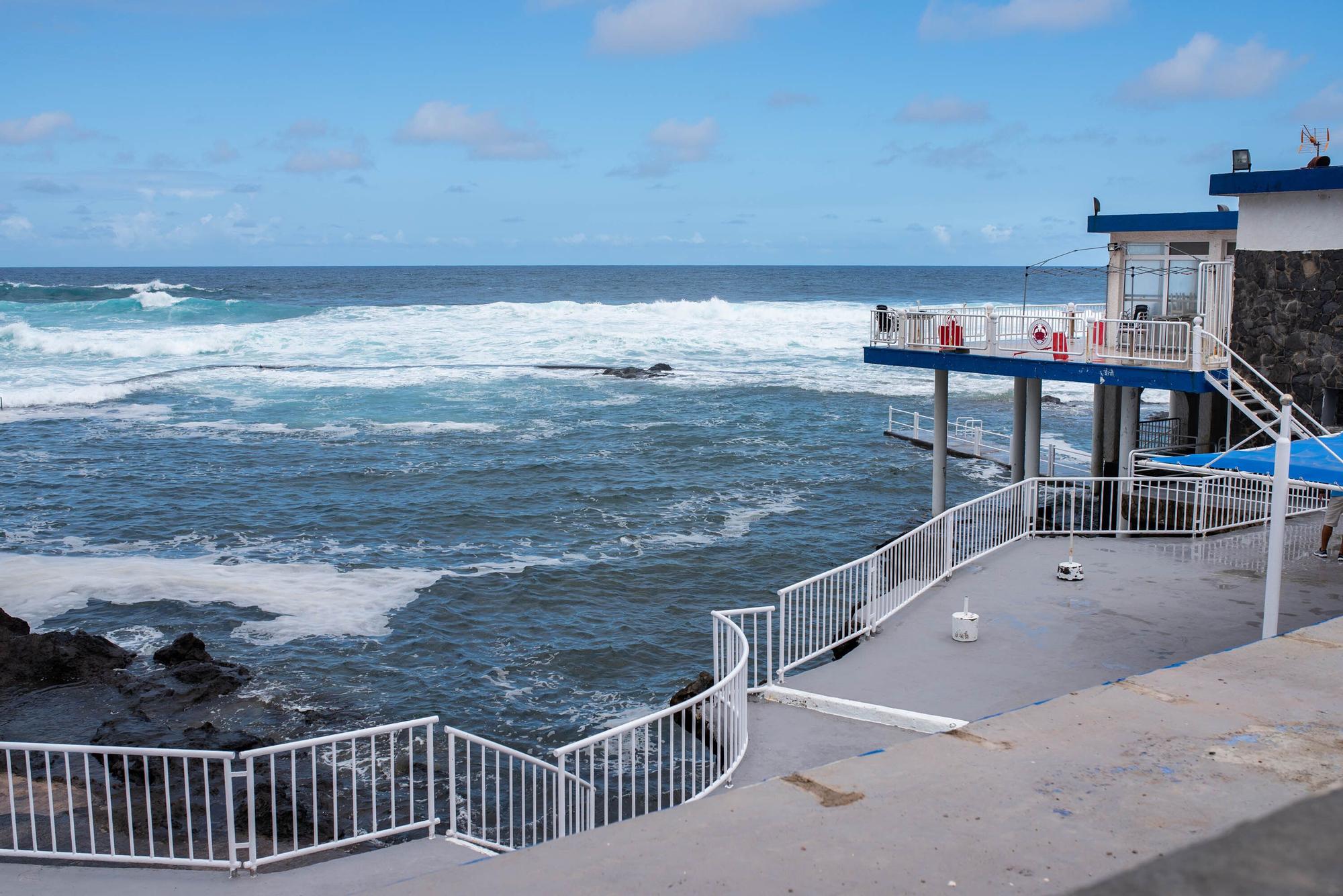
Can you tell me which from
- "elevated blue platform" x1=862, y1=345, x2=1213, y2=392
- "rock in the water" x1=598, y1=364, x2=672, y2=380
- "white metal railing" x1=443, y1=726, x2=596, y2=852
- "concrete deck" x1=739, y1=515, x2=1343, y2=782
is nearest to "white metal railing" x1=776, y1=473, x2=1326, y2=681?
"concrete deck" x1=739, y1=515, x2=1343, y2=782

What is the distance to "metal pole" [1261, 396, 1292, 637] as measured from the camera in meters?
9.83

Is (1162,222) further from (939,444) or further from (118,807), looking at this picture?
(118,807)

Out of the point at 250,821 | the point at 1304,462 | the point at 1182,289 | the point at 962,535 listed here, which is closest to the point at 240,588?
the point at 962,535

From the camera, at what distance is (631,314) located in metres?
92.0

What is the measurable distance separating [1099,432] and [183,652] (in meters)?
18.4

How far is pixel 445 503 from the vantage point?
2627cm

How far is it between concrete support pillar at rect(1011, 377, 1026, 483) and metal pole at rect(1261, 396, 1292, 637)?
1310cm

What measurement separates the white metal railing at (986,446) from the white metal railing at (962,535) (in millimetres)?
5260

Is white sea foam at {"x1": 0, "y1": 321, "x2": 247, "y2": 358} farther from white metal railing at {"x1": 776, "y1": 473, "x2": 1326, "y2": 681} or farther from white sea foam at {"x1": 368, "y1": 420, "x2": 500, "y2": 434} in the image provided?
white metal railing at {"x1": 776, "y1": 473, "x2": 1326, "y2": 681}

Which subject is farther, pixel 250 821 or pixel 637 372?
pixel 637 372

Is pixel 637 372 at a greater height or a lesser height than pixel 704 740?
greater

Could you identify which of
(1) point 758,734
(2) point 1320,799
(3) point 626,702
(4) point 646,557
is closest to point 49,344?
(4) point 646,557

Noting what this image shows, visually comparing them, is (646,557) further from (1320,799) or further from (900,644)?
(1320,799)

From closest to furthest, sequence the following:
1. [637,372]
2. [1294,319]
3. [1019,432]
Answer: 1. [1294,319]
2. [1019,432]
3. [637,372]
